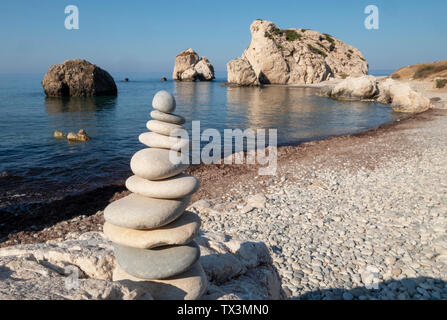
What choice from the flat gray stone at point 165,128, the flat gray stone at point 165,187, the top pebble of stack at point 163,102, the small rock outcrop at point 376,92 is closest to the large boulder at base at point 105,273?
the flat gray stone at point 165,187

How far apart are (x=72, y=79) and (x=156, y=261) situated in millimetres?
61958

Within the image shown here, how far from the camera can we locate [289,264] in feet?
22.6

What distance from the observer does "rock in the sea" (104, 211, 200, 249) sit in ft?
13.2

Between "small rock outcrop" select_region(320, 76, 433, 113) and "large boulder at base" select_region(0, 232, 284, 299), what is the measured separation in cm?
3989

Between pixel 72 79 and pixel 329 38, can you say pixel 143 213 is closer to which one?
pixel 72 79

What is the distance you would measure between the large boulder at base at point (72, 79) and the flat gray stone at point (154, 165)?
6041 centimetres

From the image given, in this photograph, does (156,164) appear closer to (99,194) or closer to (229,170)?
(99,194)

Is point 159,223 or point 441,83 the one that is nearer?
point 159,223

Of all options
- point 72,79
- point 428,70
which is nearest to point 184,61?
point 72,79

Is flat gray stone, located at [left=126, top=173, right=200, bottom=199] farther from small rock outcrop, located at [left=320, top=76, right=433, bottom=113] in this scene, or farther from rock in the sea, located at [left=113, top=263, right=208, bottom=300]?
small rock outcrop, located at [left=320, top=76, right=433, bottom=113]

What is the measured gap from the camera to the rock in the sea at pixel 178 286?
405 centimetres

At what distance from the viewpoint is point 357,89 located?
54094 mm

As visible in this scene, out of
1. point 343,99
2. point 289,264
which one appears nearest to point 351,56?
point 343,99

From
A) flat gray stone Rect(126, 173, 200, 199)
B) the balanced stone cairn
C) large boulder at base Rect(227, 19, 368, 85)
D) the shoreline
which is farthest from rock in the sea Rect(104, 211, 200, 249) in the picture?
large boulder at base Rect(227, 19, 368, 85)
